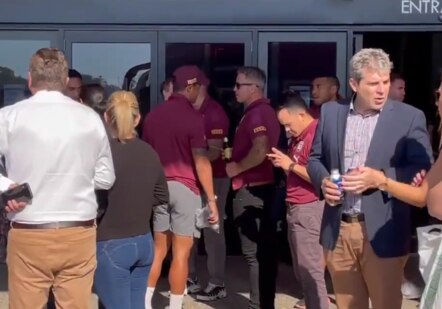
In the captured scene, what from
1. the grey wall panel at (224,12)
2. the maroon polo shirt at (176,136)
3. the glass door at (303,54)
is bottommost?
the maroon polo shirt at (176,136)

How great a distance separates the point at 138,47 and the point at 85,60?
0.48 m

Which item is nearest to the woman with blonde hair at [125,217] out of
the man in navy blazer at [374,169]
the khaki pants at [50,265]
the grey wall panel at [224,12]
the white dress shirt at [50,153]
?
the khaki pants at [50,265]

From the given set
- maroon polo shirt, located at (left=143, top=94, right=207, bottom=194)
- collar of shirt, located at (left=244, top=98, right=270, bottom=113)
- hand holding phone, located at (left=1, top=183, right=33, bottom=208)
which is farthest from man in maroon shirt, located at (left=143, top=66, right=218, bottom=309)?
hand holding phone, located at (left=1, top=183, right=33, bottom=208)

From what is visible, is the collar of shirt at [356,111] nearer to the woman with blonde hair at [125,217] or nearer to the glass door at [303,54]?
the woman with blonde hair at [125,217]

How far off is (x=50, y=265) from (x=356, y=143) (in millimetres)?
1619

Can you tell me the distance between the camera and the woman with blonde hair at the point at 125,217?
467 cm

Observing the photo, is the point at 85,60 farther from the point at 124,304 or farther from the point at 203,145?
the point at 124,304

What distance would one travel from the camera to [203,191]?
6.08 metres

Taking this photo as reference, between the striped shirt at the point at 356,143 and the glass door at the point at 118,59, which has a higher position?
the glass door at the point at 118,59

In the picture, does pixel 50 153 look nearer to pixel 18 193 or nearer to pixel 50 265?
pixel 18 193

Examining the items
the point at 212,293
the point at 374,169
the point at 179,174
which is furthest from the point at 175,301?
the point at 374,169

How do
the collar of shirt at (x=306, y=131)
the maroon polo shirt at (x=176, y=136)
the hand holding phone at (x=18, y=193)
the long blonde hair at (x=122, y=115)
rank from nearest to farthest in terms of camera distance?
the hand holding phone at (x=18, y=193) < the long blonde hair at (x=122, y=115) < the collar of shirt at (x=306, y=131) < the maroon polo shirt at (x=176, y=136)

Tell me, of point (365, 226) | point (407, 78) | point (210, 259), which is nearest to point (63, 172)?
point (365, 226)

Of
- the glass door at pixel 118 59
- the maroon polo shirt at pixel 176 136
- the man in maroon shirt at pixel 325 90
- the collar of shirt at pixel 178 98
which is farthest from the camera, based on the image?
the glass door at pixel 118 59
